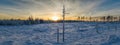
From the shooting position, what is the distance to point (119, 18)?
16238 centimetres

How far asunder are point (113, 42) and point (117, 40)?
125cm

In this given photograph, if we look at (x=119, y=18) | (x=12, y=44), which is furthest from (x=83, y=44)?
(x=119, y=18)

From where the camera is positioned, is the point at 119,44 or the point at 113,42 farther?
the point at 113,42

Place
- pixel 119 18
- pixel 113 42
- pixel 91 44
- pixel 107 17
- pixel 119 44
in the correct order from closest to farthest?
pixel 119 44
pixel 113 42
pixel 91 44
pixel 107 17
pixel 119 18

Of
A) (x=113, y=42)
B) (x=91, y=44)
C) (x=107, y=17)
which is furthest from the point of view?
(x=107, y=17)

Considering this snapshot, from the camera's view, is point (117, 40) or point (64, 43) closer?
point (117, 40)

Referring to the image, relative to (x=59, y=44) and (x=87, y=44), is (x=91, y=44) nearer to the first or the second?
(x=87, y=44)

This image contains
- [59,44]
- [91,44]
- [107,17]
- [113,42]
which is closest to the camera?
[113,42]

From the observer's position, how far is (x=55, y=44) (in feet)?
137

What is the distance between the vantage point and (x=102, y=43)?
3816 centimetres

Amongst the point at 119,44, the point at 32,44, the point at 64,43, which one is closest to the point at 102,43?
the point at 119,44

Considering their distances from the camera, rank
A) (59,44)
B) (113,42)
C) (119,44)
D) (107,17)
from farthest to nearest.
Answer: (107,17) → (59,44) → (113,42) → (119,44)

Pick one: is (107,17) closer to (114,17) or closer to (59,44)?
(114,17)

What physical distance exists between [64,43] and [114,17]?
120 metres
